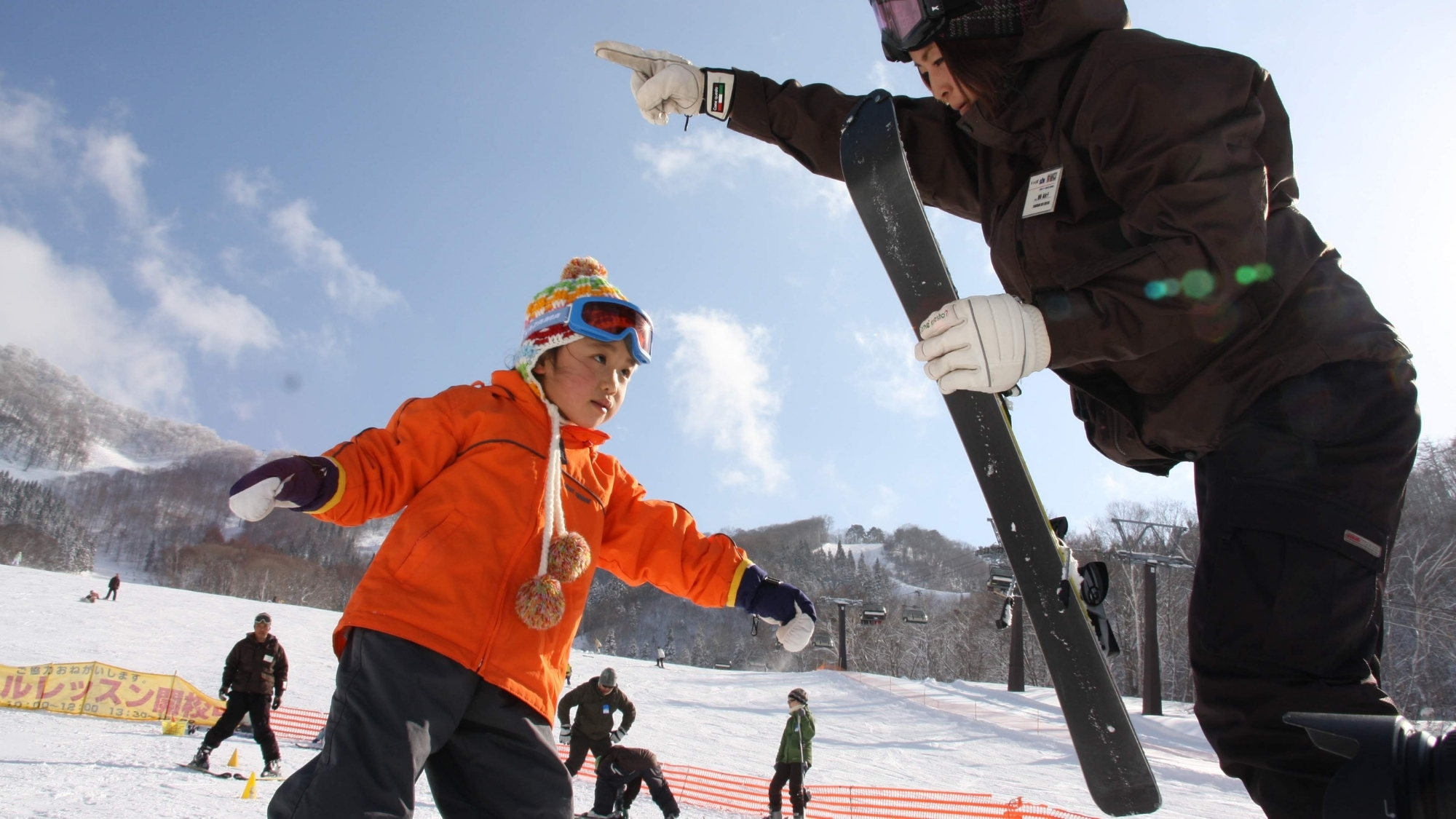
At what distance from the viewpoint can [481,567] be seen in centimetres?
207

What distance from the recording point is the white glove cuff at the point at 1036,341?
1381 mm

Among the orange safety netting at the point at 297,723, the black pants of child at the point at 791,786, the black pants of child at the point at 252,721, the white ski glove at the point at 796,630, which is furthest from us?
the orange safety netting at the point at 297,723

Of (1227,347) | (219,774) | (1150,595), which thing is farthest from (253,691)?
(1150,595)

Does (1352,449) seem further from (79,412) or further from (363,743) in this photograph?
(79,412)

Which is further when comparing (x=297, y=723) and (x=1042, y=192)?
(x=297, y=723)

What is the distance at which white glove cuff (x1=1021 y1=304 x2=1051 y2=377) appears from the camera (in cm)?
138

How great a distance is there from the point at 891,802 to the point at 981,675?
48969 millimetres

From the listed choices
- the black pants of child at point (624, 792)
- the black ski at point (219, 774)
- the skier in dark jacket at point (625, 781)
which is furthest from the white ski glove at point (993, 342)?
the black ski at point (219, 774)

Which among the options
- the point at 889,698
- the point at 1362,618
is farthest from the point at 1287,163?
the point at 889,698

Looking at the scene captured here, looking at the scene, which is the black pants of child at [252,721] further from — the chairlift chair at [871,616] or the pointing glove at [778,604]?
the chairlift chair at [871,616]

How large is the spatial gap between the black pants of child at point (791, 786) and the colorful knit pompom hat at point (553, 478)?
7018 mm

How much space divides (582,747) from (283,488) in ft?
21.4

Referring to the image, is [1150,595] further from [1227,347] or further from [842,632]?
[1227,347]

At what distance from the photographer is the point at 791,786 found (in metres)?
8.38
